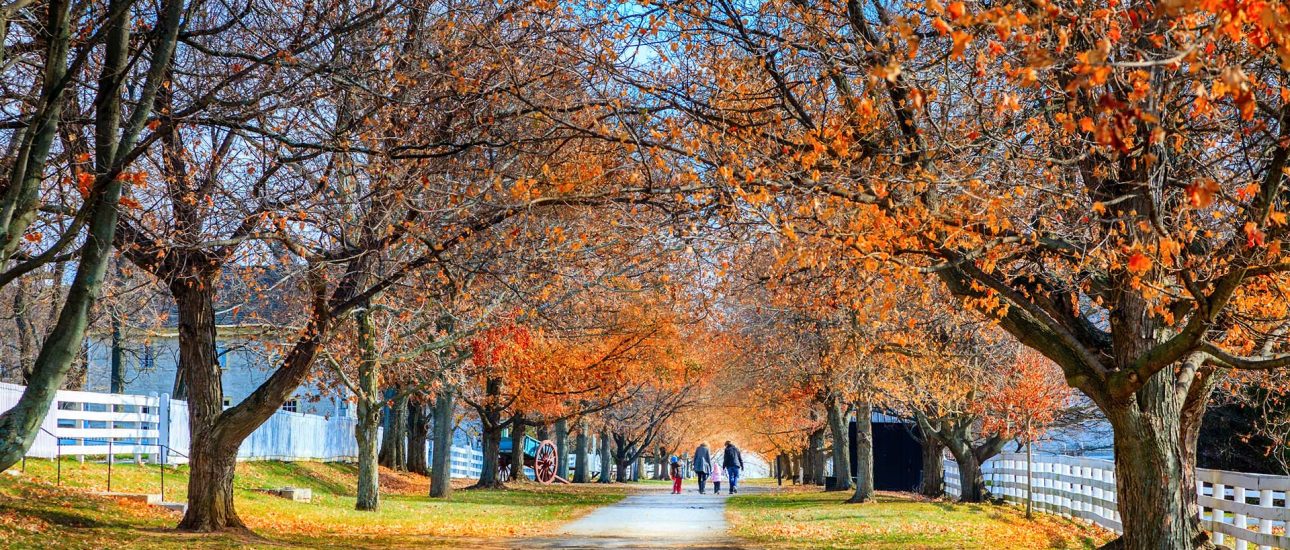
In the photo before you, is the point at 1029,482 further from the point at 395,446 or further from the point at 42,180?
the point at 395,446

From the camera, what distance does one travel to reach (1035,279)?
40.8ft

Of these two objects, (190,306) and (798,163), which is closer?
(798,163)

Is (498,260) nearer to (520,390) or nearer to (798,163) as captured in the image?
(798,163)

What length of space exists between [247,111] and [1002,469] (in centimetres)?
2162

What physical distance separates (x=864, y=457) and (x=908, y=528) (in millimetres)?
10558

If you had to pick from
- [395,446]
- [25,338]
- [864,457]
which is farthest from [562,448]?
[25,338]

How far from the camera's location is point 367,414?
2297cm

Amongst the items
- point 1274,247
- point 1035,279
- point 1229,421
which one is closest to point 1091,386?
point 1035,279

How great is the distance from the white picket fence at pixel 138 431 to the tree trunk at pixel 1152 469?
12.1m

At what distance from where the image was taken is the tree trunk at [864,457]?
92.3ft

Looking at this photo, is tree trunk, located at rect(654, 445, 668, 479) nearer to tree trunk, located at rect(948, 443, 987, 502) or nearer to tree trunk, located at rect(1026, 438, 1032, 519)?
tree trunk, located at rect(948, 443, 987, 502)

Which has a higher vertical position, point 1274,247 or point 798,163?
point 798,163

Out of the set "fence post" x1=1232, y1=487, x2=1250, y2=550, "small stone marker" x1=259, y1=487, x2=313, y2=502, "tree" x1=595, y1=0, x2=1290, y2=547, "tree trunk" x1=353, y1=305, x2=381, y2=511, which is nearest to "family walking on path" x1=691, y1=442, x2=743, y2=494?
"tree trunk" x1=353, y1=305, x2=381, y2=511

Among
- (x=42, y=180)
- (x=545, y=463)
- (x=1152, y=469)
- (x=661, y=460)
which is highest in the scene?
(x=42, y=180)
